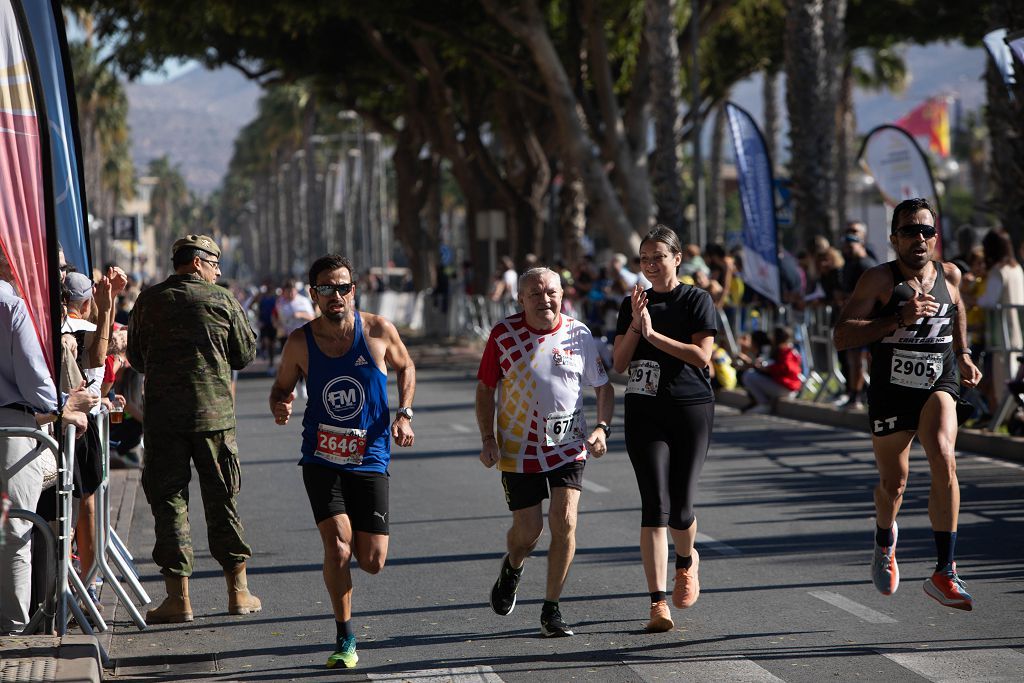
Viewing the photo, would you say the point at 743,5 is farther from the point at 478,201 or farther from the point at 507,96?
the point at 478,201

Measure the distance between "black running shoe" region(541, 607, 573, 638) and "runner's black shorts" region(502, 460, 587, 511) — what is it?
49 cm

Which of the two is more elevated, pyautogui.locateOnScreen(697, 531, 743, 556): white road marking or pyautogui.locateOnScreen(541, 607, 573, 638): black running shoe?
pyautogui.locateOnScreen(541, 607, 573, 638): black running shoe

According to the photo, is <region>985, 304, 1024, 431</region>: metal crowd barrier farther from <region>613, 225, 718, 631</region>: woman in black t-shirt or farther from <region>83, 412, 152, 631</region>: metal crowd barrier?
<region>83, 412, 152, 631</region>: metal crowd barrier

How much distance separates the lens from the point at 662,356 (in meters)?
7.41

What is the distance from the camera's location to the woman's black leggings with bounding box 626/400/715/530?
7.32 meters

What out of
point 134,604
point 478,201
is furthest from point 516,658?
point 478,201

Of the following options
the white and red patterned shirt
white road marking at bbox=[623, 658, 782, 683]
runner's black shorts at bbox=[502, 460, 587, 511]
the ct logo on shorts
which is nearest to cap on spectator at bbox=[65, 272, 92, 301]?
the ct logo on shorts

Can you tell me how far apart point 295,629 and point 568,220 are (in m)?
29.1

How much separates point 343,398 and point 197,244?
1.58 m

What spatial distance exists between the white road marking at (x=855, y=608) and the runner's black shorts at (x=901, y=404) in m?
0.85

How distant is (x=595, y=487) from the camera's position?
12617 mm

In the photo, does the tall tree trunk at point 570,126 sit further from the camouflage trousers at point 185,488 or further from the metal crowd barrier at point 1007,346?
the camouflage trousers at point 185,488

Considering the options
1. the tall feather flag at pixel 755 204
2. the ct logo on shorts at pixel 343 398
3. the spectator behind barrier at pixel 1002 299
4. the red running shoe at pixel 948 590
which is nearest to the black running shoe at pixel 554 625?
the ct logo on shorts at pixel 343 398

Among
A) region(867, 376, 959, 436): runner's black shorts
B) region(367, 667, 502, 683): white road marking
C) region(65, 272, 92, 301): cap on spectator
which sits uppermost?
region(65, 272, 92, 301): cap on spectator
